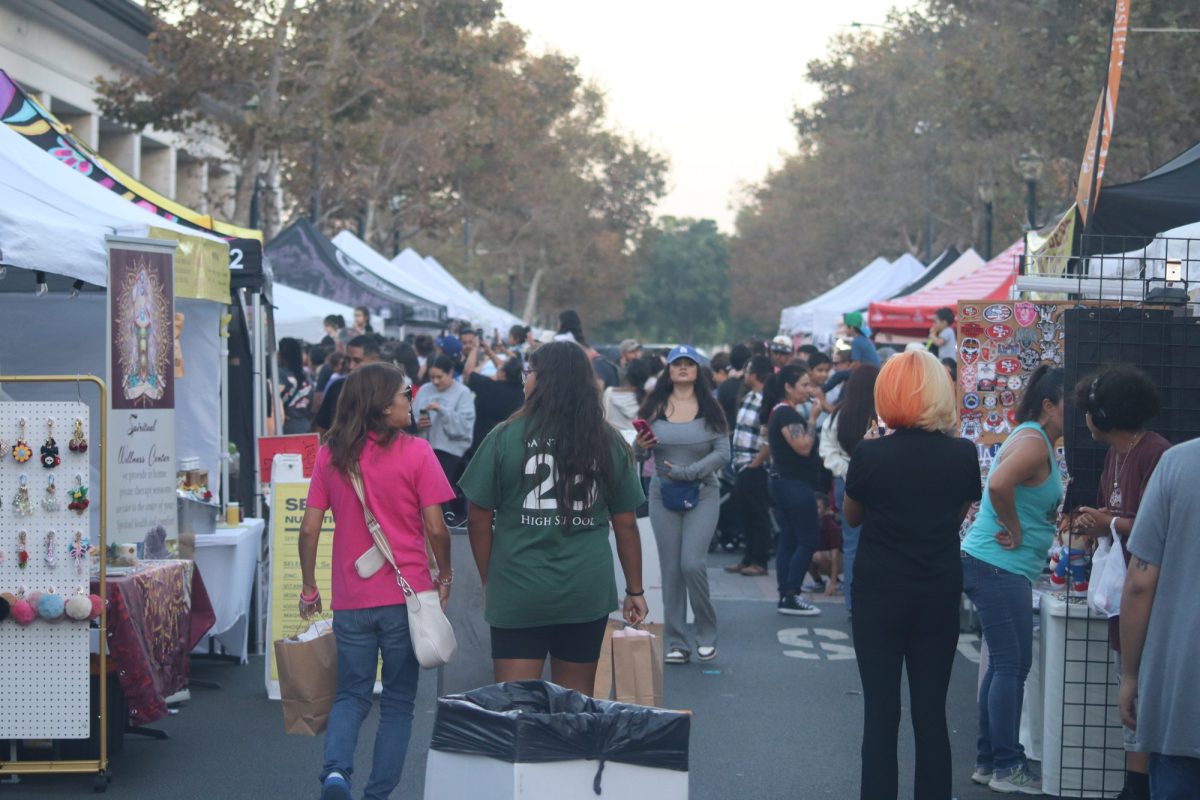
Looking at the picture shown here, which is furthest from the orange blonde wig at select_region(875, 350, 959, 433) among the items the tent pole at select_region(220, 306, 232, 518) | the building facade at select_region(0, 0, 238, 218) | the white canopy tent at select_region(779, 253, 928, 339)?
the white canopy tent at select_region(779, 253, 928, 339)

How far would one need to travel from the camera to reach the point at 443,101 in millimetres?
32562

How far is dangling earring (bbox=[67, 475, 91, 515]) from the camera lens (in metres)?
6.49

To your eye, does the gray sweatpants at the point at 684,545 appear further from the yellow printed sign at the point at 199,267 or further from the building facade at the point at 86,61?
the building facade at the point at 86,61

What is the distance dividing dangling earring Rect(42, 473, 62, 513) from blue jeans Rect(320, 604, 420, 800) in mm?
1529

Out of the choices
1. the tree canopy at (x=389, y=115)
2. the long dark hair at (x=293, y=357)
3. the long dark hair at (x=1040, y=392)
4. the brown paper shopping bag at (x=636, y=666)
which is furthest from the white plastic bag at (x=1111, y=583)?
the tree canopy at (x=389, y=115)

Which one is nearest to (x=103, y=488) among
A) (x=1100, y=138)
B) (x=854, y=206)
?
(x=1100, y=138)

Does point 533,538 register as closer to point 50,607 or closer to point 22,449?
point 50,607

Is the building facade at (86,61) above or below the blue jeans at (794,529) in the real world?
above

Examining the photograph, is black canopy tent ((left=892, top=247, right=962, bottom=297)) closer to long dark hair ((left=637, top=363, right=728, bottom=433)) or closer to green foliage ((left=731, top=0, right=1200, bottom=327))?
green foliage ((left=731, top=0, right=1200, bottom=327))

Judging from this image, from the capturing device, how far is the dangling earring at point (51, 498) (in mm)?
6477

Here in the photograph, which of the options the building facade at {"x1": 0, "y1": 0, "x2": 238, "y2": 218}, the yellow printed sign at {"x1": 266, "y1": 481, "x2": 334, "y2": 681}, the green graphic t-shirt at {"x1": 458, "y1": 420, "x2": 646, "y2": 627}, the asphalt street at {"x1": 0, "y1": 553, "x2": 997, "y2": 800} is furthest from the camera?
the building facade at {"x1": 0, "y1": 0, "x2": 238, "y2": 218}

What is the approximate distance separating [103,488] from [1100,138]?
5.47m

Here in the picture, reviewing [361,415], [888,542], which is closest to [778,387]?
[361,415]

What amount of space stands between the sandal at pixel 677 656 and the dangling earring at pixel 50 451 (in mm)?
4450
